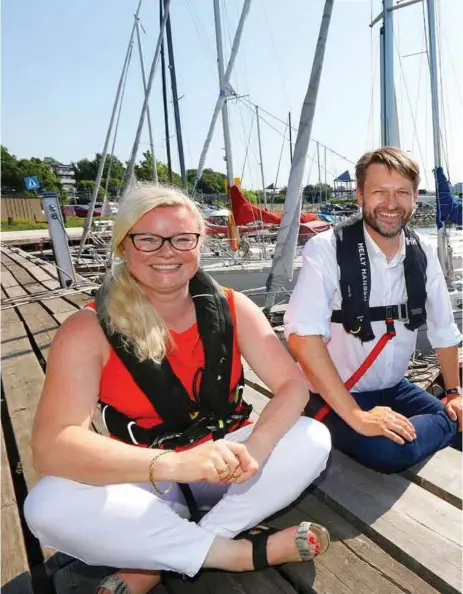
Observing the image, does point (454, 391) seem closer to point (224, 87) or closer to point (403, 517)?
point (403, 517)

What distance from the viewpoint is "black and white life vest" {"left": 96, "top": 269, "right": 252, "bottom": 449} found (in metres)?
1.66

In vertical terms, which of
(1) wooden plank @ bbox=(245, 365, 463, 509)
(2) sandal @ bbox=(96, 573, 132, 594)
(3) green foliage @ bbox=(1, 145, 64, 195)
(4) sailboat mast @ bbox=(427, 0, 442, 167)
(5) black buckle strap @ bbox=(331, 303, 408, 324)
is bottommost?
(1) wooden plank @ bbox=(245, 365, 463, 509)

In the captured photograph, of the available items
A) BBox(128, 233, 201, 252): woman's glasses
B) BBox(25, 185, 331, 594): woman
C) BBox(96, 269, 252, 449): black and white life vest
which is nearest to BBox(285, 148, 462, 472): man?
BBox(25, 185, 331, 594): woman

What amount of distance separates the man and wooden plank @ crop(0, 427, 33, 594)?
4.96ft

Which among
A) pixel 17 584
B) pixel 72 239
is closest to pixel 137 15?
pixel 72 239

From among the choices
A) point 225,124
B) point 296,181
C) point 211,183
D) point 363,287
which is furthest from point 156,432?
point 211,183

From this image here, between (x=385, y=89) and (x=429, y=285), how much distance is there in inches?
322

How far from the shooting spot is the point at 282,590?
5.03 feet

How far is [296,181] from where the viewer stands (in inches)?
253

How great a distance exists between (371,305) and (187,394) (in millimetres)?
1200

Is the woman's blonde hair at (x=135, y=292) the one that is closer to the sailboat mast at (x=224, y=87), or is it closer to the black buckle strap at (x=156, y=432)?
the black buckle strap at (x=156, y=432)

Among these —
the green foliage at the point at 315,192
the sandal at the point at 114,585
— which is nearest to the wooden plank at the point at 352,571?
the sandal at the point at 114,585

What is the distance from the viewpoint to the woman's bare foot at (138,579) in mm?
1521

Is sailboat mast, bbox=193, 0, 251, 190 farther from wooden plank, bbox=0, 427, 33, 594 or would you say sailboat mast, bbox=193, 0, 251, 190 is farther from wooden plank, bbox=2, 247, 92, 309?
wooden plank, bbox=0, 427, 33, 594
